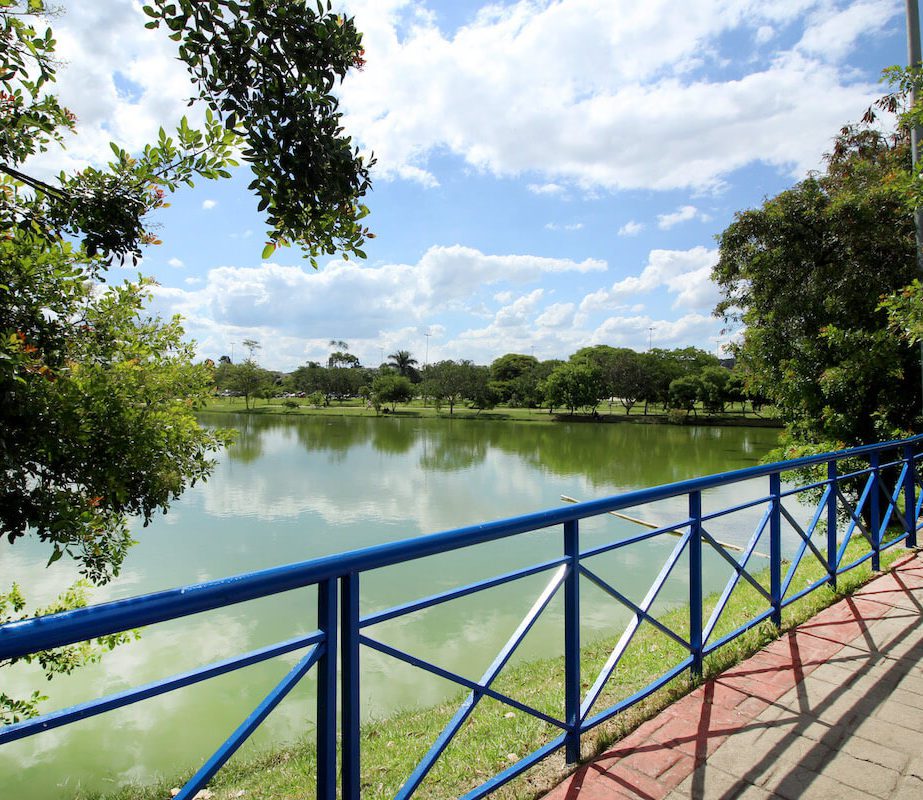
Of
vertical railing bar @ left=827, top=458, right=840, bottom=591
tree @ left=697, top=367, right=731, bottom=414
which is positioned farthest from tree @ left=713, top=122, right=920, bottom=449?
tree @ left=697, top=367, right=731, bottom=414

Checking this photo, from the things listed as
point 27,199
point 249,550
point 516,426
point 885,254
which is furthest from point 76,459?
point 516,426

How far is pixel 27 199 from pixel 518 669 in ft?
19.1

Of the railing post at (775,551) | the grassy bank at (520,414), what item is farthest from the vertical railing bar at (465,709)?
the grassy bank at (520,414)

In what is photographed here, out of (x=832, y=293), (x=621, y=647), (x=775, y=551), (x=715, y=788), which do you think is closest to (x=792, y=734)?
(x=715, y=788)

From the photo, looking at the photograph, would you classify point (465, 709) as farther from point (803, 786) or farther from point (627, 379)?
point (627, 379)

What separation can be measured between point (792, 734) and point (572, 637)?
40.6 inches

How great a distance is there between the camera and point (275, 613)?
8.76 metres

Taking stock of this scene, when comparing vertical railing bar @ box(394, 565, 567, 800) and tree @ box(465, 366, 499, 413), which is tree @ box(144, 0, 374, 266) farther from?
tree @ box(465, 366, 499, 413)

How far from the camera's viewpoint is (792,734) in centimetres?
252

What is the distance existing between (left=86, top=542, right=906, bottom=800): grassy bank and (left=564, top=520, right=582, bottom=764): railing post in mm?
104

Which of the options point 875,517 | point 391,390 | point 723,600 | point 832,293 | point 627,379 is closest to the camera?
point 723,600

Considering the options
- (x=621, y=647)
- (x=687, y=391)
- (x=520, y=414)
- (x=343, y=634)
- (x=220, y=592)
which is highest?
(x=687, y=391)

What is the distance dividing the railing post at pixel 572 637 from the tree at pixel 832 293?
8.39 m

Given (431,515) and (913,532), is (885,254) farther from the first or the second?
(431,515)
